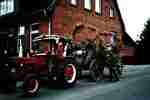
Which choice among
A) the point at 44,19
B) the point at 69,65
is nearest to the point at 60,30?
the point at 44,19

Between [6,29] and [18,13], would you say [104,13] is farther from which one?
[6,29]

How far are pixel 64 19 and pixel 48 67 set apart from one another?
972 cm

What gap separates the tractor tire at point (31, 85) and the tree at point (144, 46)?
17.9 m

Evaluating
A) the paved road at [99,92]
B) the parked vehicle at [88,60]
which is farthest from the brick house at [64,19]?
the paved road at [99,92]

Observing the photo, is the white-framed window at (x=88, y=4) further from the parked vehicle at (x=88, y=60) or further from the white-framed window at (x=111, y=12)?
the parked vehicle at (x=88, y=60)

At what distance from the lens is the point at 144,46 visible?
2870 cm

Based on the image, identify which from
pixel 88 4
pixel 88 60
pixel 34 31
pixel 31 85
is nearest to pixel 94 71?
pixel 88 60

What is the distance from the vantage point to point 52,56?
35.4 ft

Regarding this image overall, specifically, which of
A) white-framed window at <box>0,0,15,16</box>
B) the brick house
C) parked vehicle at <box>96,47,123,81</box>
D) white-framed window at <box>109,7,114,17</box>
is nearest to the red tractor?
parked vehicle at <box>96,47,123,81</box>

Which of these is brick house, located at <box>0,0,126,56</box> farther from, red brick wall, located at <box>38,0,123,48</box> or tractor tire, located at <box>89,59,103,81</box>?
tractor tire, located at <box>89,59,103,81</box>

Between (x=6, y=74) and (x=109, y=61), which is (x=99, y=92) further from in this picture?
(x=6, y=74)

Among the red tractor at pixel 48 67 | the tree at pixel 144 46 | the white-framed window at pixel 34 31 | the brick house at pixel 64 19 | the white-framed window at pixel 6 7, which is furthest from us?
the tree at pixel 144 46

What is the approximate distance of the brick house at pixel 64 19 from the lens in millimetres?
18672

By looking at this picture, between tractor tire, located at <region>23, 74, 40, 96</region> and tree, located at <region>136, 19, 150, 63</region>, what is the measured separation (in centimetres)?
1790
